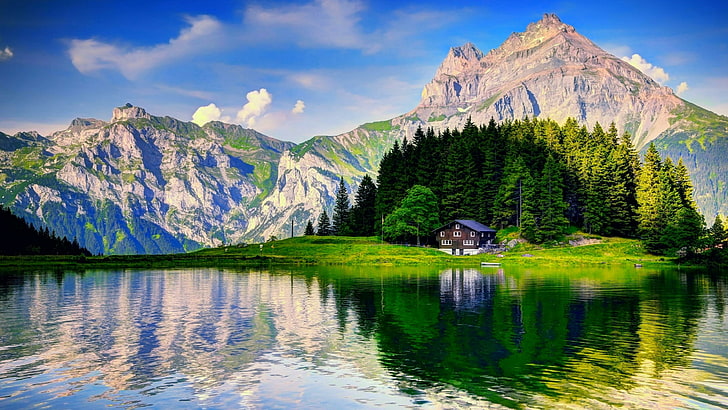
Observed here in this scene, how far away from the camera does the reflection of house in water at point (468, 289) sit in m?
55.5

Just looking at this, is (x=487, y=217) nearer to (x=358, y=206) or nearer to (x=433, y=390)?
(x=358, y=206)

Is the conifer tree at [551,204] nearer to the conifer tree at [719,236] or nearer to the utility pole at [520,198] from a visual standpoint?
the utility pole at [520,198]

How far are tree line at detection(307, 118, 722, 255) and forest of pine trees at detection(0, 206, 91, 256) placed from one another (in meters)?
90.5

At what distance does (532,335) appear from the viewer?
123 ft

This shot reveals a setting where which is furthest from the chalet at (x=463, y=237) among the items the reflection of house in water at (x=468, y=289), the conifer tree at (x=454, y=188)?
the reflection of house in water at (x=468, y=289)

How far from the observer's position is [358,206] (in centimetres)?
19462

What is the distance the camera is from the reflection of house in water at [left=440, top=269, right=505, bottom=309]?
55.5 meters

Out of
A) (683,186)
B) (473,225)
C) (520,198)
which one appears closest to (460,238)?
(473,225)

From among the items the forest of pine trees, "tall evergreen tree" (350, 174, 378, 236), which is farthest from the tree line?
the forest of pine trees

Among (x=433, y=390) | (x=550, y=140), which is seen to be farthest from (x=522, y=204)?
(x=433, y=390)

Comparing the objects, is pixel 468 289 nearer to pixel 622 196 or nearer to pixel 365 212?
pixel 622 196

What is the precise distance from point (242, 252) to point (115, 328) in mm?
106808

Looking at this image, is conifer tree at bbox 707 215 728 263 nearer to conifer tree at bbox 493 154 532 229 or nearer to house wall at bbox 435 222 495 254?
conifer tree at bbox 493 154 532 229

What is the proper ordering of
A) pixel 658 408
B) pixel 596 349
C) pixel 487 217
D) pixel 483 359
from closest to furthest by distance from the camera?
1. pixel 658 408
2. pixel 483 359
3. pixel 596 349
4. pixel 487 217
